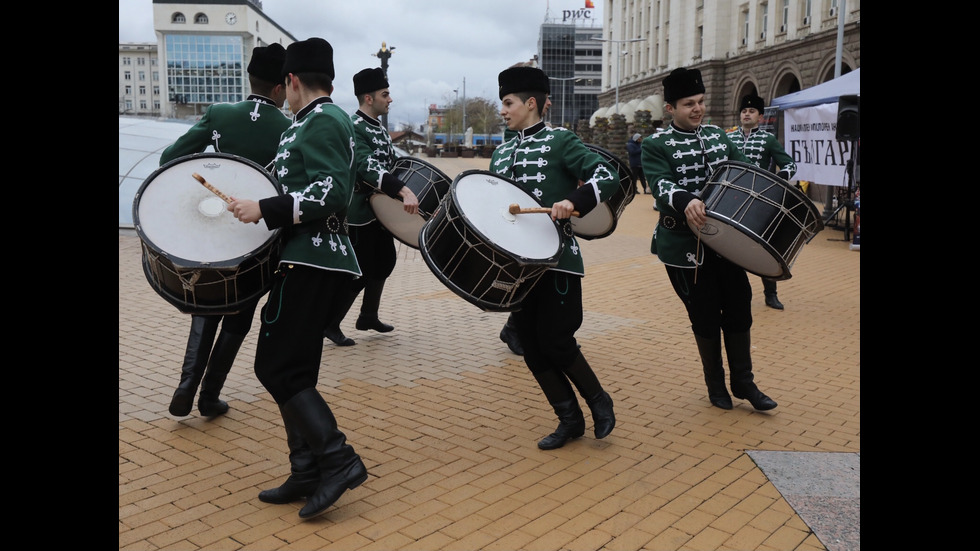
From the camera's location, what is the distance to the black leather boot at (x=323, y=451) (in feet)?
11.9

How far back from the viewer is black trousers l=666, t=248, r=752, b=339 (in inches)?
203

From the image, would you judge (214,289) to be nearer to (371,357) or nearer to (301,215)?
(301,215)

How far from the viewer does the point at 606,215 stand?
614cm

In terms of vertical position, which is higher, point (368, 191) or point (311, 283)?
point (368, 191)

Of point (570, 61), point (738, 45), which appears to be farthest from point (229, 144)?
point (570, 61)

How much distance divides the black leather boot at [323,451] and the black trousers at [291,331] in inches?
2.7

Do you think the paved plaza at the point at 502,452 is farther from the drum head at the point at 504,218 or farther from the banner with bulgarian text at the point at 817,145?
the banner with bulgarian text at the point at 817,145

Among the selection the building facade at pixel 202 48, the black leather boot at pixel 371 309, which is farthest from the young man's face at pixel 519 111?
the building facade at pixel 202 48

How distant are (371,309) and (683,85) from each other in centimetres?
360

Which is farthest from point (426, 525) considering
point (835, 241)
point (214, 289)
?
point (835, 241)

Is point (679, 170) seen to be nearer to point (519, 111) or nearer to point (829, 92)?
point (519, 111)

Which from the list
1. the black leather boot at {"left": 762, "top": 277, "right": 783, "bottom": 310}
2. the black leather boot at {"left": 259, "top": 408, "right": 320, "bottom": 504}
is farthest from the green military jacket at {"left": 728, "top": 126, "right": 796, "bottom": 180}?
the black leather boot at {"left": 259, "top": 408, "right": 320, "bottom": 504}

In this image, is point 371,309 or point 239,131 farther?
point 371,309

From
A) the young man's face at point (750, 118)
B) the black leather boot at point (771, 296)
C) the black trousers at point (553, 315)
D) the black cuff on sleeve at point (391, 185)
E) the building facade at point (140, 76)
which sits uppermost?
the building facade at point (140, 76)
